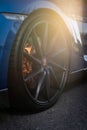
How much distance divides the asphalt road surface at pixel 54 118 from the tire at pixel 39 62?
99 millimetres

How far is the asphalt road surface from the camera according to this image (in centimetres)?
331

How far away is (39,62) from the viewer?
12.3ft

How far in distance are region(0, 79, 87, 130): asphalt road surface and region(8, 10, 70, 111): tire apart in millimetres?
99

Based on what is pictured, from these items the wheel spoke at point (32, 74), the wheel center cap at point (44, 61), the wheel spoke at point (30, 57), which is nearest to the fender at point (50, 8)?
the wheel spoke at point (30, 57)

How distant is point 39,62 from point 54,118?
Answer: 1.96ft

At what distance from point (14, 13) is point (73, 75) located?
4.52 ft

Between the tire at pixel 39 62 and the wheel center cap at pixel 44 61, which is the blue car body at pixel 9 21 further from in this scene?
the wheel center cap at pixel 44 61

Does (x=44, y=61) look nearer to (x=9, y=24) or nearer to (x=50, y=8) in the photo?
(x=50, y=8)

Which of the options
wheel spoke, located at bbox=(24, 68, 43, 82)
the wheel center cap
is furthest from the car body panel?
the wheel center cap

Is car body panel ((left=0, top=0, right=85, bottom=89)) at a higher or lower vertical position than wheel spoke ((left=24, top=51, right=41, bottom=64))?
higher

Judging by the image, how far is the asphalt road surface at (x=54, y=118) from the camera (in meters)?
3.31

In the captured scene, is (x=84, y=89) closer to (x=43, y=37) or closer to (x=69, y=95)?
(x=69, y=95)

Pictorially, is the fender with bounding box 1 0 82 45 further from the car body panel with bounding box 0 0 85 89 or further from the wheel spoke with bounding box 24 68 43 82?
the wheel spoke with bounding box 24 68 43 82

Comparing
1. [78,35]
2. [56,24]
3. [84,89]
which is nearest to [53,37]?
[56,24]
